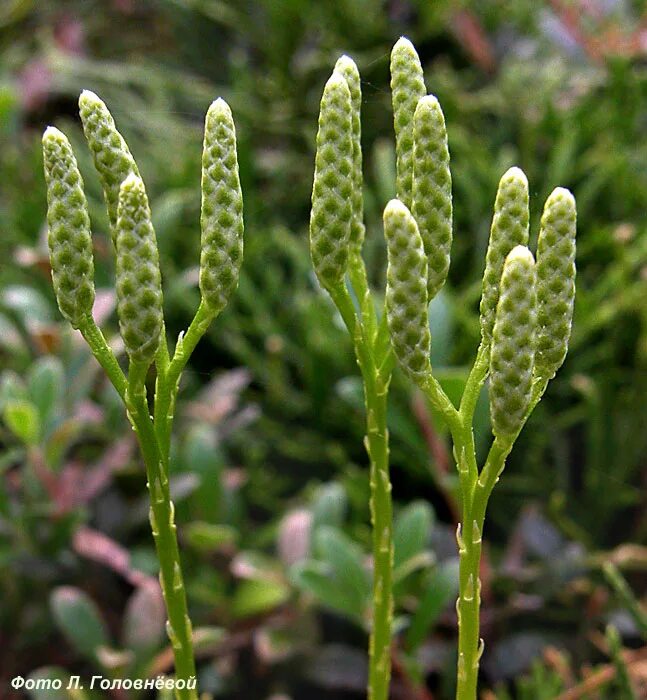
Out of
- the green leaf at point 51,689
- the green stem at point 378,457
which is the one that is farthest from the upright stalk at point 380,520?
the green leaf at point 51,689

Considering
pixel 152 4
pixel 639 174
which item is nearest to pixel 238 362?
pixel 639 174

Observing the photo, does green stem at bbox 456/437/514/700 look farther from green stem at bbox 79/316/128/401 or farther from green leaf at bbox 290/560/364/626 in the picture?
green leaf at bbox 290/560/364/626

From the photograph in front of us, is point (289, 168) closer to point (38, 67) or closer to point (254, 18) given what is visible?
point (254, 18)

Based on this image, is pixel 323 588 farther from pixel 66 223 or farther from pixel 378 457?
pixel 66 223

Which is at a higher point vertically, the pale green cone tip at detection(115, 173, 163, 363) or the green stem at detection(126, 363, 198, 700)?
the pale green cone tip at detection(115, 173, 163, 363)

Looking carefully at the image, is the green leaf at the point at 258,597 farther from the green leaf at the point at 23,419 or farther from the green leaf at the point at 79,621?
the green leaf at the point at 23,419

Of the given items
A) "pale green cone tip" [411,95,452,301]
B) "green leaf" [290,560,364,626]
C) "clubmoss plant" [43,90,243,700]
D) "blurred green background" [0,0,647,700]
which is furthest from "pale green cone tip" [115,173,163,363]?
"green leaf" [290,560,364,626]
